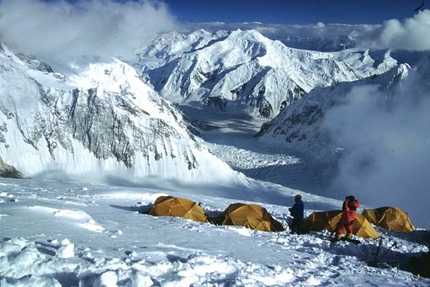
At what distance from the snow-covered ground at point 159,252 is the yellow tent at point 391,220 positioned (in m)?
1.09

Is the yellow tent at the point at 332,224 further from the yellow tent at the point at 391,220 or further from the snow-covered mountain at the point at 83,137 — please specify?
the snow-covered mountain at the point at 83,137

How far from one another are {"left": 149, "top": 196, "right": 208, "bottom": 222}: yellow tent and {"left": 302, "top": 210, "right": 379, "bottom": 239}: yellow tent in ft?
17.0

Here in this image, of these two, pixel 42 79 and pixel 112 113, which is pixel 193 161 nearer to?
pixel 112 113

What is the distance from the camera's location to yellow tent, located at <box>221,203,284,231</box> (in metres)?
19.9

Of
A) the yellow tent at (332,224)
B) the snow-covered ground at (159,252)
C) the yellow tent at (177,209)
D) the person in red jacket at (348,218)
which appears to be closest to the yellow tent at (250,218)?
the yellow tent at (177,209)

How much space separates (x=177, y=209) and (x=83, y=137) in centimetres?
7719

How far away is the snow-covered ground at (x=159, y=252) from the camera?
361 inches

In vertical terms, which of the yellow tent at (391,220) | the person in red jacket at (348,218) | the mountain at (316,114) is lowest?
the yellow tent at (391,220)

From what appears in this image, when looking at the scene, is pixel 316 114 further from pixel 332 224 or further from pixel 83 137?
pixel 332 224

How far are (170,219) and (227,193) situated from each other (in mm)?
68649

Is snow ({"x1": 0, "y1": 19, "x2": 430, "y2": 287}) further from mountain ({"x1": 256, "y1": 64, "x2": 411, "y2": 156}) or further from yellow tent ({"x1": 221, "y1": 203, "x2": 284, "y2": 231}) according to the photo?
mountain ({"x1": 256, "y1": 64, "x2": 411, "y2": 156})

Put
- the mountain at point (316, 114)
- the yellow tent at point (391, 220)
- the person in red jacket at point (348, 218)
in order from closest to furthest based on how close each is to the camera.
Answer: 1. the person in red jacket at point (348, 218)
2. the yellow tent at point (391, 220)
3. the mountain at point (316, 114)

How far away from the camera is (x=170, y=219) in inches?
720

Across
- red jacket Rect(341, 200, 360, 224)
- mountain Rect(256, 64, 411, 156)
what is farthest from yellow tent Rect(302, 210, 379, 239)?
mountain Rect(256, 64, 411, 156)
